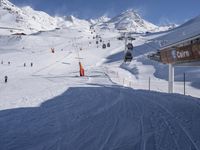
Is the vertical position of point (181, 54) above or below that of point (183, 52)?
below

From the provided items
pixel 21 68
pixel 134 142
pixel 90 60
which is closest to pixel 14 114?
pixel 134 142

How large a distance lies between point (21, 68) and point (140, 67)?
21.1 m

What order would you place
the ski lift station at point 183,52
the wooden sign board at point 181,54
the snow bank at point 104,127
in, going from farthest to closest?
the wooden sign board at point 181,54 → the ski lift station at point 183,52 → the snow bank at point 104,127

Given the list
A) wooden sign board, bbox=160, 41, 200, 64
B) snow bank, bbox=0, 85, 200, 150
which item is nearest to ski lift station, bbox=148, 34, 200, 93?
wooden sign board, bbox=160, 41, 200, 64

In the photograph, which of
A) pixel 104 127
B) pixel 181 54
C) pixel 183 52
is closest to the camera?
pixel 104 127

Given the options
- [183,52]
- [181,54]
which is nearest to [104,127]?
[183,52]

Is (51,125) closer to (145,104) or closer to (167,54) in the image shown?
(145,104)

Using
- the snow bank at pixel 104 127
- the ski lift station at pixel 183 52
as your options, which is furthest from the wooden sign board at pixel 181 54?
the snow bank at pixel 104 127

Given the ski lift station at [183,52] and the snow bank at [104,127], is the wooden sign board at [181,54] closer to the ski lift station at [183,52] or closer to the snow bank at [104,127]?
the ski lift station at [183,52]

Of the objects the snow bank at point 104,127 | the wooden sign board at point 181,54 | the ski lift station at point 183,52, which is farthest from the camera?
the wooden sign board at point 181,54

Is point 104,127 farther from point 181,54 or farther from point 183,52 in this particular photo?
point 181,54

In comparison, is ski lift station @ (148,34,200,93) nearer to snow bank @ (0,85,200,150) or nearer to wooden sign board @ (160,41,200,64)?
wooden sign board @ (160,41,200,64)

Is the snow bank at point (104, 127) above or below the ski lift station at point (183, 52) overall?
below

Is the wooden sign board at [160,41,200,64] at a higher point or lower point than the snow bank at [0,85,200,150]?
higher
